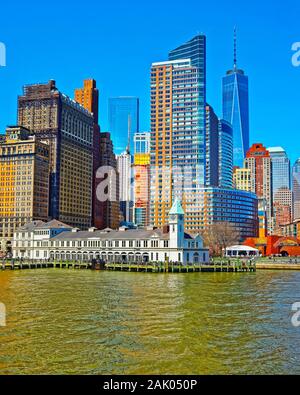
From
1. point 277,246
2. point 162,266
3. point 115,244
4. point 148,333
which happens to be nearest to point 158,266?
point 162,266

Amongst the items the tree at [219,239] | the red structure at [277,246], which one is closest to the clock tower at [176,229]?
the red structure at [277,246]

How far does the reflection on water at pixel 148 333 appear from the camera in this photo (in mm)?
29031

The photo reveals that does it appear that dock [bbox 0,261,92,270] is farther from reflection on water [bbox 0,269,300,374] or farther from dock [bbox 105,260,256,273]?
reflection on water [bbox 0,269,300,374]

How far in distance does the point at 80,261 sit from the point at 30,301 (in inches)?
2893

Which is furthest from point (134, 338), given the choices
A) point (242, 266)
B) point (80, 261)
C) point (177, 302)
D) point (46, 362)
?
point (80, 261)

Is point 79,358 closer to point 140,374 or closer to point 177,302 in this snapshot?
point 140,374

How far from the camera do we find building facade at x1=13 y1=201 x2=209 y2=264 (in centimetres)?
11844

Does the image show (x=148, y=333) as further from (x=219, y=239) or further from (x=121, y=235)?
(x=219, y=239)

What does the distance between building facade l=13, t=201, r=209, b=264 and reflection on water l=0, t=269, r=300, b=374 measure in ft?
183

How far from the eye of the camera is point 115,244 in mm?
129250

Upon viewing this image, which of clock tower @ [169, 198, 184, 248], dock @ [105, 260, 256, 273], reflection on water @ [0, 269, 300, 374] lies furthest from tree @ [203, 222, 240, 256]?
reflection on water @ [0, 269, 300, 374]

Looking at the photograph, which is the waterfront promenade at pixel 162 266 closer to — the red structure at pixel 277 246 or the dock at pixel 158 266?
the dock at pixel 158 266

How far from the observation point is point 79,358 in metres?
30.3

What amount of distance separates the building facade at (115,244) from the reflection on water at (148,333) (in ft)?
183
